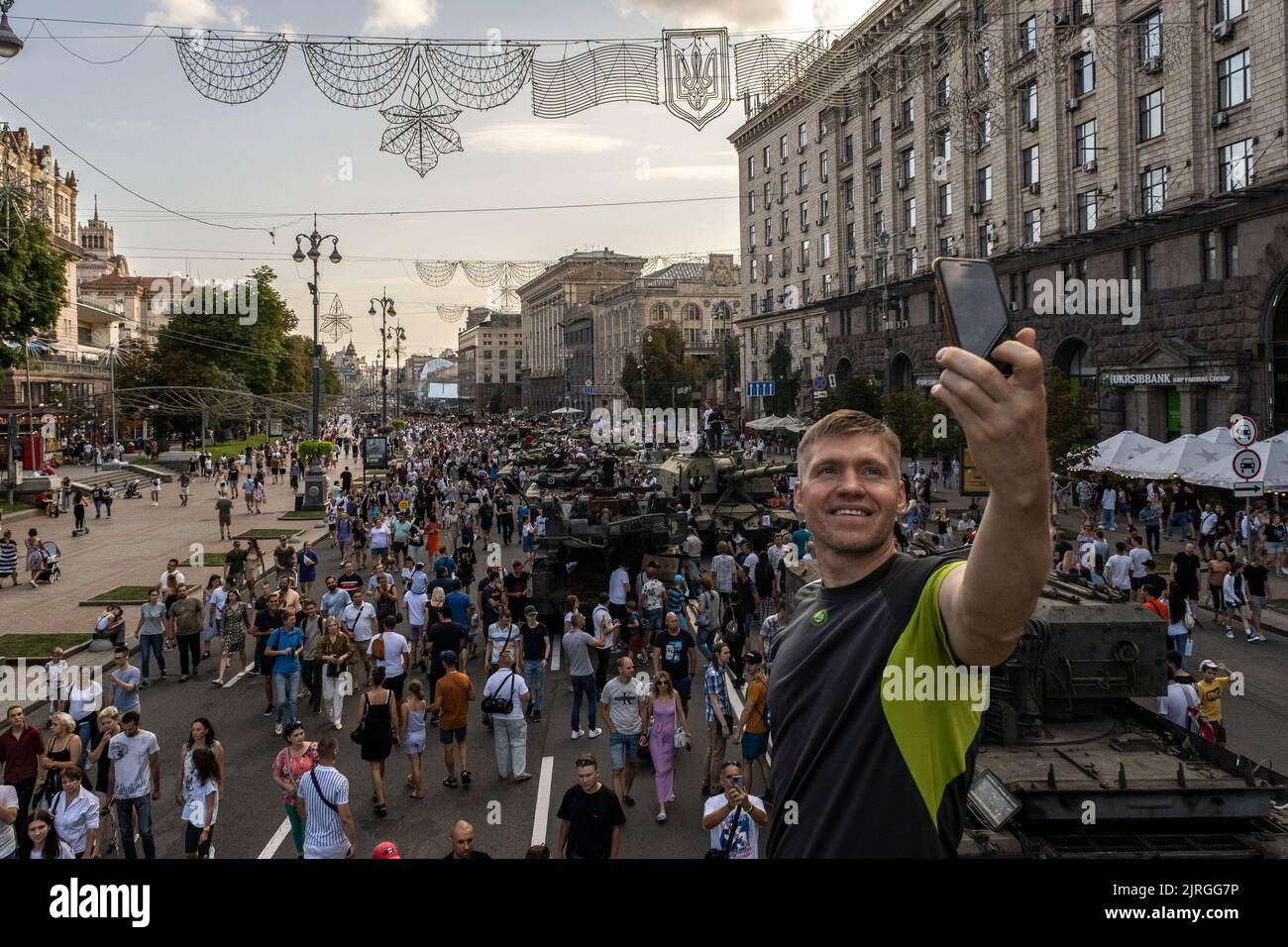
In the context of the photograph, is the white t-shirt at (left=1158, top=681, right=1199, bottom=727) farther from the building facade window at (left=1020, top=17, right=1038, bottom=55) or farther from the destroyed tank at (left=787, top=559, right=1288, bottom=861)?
the building facade window at (left=1020, top=17, right=1038, bottom=55)

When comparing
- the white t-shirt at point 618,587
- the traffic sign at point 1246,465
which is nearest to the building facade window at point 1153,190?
the traffic sign at point 1246,465

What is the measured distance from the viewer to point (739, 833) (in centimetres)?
692

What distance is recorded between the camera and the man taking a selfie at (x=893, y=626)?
1.53 meters

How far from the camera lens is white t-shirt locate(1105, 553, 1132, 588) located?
16875 millimetres

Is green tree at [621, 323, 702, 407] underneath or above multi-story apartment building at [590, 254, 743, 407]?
underneath

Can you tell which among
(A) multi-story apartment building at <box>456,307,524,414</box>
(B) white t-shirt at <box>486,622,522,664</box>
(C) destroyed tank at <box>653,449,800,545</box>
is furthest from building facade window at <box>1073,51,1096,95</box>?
(A) multi-story apartment building at <box>456,307,524,414</box>

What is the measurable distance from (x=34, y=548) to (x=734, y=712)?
1918 cm

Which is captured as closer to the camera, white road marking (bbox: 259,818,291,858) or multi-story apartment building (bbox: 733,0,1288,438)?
white road marking (bbox: 259,818,291,858)

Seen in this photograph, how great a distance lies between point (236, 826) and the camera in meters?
9.94

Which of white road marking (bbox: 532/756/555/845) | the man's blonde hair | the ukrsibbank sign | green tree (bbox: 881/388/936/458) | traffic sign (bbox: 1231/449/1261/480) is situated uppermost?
the ukrsibbank sign

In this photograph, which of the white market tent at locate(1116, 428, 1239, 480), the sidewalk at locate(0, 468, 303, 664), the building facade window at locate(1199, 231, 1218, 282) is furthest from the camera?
the building facade window at locate(1199, 231, 1218, 282)

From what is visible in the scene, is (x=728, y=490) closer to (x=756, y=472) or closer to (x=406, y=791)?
(x=756, y=472)

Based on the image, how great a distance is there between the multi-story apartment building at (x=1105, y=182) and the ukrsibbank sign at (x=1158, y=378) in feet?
0.24

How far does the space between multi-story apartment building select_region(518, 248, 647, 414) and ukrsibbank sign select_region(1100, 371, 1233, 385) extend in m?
61.0
